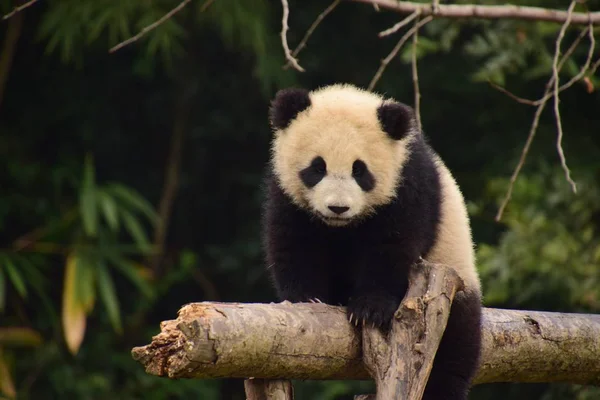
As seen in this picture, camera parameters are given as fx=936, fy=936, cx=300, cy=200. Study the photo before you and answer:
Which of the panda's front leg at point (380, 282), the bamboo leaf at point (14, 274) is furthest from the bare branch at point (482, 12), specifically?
the bamboo leaf at point (14, 274)

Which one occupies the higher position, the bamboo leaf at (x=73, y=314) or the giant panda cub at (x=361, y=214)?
the giant panda cub at (x=361, y=214)

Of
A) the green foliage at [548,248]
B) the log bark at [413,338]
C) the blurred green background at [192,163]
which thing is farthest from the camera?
the blurred green background at [192,163]

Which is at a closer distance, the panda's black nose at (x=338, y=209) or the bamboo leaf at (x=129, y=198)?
the panda's black nose at (x=338, y=209)

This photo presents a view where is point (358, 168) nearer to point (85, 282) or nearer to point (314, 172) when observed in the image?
point (314, 172)

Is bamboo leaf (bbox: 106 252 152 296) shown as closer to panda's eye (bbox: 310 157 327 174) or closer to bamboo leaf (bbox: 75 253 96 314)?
bamboo leaf (bbox: 75 253 96 314)

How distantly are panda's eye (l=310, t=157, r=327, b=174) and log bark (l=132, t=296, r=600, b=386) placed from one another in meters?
0.59

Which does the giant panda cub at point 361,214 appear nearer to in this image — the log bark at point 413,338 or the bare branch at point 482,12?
the log bark at point 413,338

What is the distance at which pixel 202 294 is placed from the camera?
28.2 ft

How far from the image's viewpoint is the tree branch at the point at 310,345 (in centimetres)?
288

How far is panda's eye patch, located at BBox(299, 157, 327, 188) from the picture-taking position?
12.3 ft

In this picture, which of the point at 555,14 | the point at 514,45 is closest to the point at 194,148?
the point at 514,45

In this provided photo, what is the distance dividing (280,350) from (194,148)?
18.8ft

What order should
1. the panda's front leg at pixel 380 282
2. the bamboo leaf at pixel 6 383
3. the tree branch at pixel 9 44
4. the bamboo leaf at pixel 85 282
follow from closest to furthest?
the panda's front leg at pixel 380 282
the bamboo leaf at pixel 6 383
the bamboo leaf at pixel 85 282
the tree branch at pixel 9 44

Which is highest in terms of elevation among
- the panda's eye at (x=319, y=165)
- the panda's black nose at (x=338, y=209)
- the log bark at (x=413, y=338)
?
the panda's eye at (x=319, y=165)
